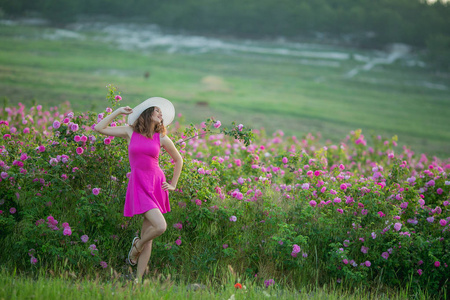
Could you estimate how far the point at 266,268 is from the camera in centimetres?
524

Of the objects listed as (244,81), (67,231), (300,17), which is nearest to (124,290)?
(67,231)

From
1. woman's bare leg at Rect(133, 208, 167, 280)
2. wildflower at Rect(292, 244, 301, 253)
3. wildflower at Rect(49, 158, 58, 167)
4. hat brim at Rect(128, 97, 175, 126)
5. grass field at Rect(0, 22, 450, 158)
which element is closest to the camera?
woman's bare leg at Rect(133, 208, 167, 280)

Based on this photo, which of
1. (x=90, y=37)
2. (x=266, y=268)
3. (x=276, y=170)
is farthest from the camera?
(x=90, y=37)

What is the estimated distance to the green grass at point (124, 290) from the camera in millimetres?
3986

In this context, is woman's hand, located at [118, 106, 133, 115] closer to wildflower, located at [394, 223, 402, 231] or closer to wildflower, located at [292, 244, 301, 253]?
wildflower, located at [292, 244, 301, 253]

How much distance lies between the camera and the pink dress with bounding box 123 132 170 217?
462 cm

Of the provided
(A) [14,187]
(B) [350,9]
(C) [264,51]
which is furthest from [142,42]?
(A) [14,187]

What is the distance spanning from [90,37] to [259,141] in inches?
914

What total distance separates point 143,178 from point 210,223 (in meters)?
1.32

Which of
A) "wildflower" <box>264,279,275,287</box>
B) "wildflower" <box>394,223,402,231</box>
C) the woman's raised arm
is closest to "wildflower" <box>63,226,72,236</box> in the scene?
the woman's raised arm

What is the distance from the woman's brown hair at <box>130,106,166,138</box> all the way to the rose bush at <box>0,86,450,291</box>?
953mm

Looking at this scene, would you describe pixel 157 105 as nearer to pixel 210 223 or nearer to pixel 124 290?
pixel 210 223

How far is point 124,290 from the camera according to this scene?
165 inches

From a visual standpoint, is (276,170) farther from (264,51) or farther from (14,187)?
(264,51)
